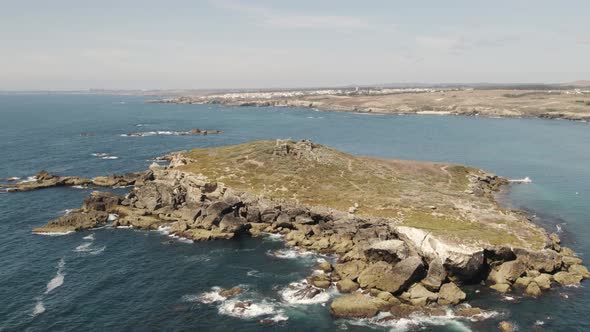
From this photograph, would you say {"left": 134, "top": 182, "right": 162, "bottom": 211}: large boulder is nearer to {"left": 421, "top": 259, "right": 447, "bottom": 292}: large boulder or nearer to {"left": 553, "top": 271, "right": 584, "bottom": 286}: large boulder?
{"left": 421, "top": 259, "right": 447, "bottom": 292}: large boulder

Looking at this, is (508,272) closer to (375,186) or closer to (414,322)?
(414,322)

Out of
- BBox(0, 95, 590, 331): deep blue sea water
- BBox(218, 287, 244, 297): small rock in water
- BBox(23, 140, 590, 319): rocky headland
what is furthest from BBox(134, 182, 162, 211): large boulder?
BBox(218, 287, 244, 297): small rock in water

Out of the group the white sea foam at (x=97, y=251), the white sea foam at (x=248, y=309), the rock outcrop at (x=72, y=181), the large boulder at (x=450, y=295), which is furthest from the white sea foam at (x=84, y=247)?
the large boulder at (x=450, y=295)

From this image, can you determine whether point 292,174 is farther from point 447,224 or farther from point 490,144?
point 490,144

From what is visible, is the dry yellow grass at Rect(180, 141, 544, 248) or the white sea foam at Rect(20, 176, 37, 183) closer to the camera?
the dry yellow grass at Rect(180, 141, 544, 248)

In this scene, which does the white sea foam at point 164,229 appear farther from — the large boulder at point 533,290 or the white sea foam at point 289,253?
the large boulder at point 533,290
